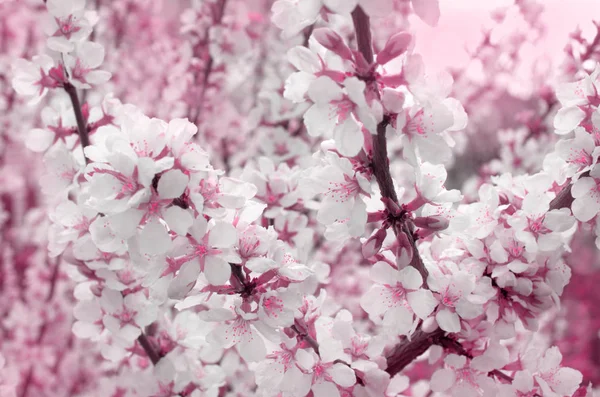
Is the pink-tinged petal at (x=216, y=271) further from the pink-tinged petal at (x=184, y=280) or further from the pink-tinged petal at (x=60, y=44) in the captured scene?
the pink-tinged petal at (x=60, y=44)

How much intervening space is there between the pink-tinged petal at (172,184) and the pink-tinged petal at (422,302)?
0.39 metres

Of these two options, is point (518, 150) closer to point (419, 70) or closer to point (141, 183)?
point (419, 70)

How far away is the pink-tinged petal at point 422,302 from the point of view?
2.64 feet

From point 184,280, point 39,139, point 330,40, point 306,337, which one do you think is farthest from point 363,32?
point 39,139

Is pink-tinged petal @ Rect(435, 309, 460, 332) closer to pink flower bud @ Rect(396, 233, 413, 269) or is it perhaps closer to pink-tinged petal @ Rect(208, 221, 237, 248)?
pink flower bud @ Rect(396, 233, 413, 269)

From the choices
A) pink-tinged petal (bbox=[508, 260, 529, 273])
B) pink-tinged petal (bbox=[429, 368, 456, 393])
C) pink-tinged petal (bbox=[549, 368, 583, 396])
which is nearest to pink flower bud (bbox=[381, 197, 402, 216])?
pink-tinged petal (bbox=[508, 260, 529, 273])

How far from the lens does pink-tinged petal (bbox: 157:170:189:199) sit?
0.65 meters

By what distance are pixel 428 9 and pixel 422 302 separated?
0.42 meters

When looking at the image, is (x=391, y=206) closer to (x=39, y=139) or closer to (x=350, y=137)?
(x=350, y=137)

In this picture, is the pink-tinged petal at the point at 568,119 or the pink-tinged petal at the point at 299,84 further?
the pink-tinged petal at the point at 568,119

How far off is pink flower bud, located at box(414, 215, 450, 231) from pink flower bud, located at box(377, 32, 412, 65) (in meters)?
0.25

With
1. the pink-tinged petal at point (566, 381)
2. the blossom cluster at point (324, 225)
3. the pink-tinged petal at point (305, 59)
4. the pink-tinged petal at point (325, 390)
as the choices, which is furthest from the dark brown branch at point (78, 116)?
the pink-tinged petal at point (566, 381)

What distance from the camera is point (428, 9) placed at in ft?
2.01

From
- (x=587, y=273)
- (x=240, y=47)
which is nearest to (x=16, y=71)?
(x=240, y=47)
